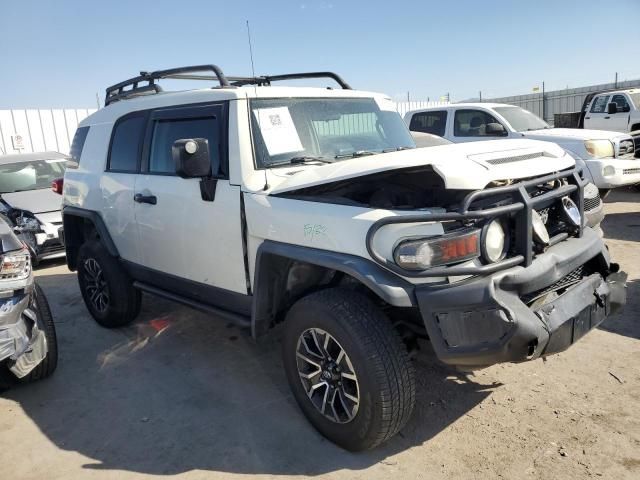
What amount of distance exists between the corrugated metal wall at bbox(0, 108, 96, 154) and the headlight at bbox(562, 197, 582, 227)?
1426 centimetres

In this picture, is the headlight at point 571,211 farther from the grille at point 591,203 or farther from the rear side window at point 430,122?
the rear side window at point 430,122

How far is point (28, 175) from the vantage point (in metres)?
8.73

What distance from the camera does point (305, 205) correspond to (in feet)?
9.27

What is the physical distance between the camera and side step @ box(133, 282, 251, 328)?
333 centimetres

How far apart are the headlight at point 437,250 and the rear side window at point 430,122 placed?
23.9ft

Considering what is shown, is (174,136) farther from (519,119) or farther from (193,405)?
(519,119)

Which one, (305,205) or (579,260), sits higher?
(305,205)

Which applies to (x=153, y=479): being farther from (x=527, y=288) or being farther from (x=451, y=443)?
(x=527, y=288)

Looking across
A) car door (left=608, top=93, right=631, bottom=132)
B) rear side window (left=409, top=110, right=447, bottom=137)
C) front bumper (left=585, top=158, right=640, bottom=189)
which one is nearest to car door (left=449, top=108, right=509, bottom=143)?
rear side window (left=409, top=110, right=447, bottom=137)

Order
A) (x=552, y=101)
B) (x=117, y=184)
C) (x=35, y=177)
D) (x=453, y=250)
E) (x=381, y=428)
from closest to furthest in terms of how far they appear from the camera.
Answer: (x=453, y=250)
(x=381, y=428)
(x=117, y=184)
(x=35, y=177)
(x=552, y=101)

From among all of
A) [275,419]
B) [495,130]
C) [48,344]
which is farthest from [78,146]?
[495,130]

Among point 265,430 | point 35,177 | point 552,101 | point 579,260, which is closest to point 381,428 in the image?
point 265,430

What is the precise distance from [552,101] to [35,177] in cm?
2085

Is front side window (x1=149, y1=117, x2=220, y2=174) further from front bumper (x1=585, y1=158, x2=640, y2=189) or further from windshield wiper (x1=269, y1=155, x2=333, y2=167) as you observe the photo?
front bumper (x1=585, y1=158, x2=640, y2=189)
